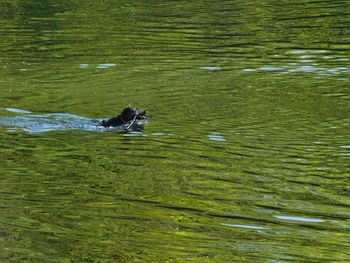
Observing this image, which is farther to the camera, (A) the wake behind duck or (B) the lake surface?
(A) the wake behind duck

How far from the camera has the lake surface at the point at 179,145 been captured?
7.57 meters

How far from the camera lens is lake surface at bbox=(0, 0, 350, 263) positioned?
757 cm

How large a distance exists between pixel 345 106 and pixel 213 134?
2.60 m

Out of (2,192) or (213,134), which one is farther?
(213,134)

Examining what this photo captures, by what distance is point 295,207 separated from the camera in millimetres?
8500

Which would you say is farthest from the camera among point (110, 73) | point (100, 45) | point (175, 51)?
point (100, 45)

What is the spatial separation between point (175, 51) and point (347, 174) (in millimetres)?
9495

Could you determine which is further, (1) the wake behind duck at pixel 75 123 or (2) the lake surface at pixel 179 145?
(1) the wake behind duck at pixel 75 123

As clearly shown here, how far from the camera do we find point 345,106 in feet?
42.9

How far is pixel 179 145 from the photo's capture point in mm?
11180

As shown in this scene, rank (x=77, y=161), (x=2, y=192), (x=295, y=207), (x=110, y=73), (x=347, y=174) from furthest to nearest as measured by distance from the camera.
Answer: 1. (x=110, y=73)
2. (x=77, y=161)
3. (x=347, y=174)
4. (x=2, y=192)
5. (x=295, y=207)

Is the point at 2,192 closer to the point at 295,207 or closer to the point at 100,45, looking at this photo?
the point at 295,207

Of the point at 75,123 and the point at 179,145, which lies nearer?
the point at 179,145

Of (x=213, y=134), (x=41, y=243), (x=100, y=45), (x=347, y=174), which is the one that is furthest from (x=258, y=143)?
(x=100, y=45)
